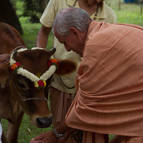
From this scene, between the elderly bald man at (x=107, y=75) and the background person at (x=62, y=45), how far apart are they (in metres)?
0.90

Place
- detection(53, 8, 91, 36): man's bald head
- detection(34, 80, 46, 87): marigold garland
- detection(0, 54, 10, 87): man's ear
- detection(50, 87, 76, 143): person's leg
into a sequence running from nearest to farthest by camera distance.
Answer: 1. detection(53, 8, 91, 36): man's bald head
2. detection(34, 80, 46, 87): marigold garland
3. detection(0, 54, 10, 87): man's ear
4. detection(50, 87, 76, 143): person's leg

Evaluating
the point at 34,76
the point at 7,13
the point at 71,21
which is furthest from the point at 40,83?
the point at 7,13

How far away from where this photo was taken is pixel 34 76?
3545mm

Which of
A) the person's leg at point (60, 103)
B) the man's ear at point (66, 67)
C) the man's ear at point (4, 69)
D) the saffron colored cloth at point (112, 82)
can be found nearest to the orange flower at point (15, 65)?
the man's ear at point (4, 69)

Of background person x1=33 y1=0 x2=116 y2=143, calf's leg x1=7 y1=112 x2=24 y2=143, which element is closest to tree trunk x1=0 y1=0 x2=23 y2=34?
calf's leg x1=7 y1=112 x2=24 y2=143

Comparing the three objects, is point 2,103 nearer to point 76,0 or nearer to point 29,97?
point 29,97

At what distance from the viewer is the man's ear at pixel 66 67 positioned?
373 centimetres

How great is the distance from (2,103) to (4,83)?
1.26 feet

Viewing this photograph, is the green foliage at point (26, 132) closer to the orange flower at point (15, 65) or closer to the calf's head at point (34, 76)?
the calf's head at point (34, 76)

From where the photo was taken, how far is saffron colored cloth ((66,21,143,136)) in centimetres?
266

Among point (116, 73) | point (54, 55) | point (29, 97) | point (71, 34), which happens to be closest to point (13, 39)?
point (54, 55)

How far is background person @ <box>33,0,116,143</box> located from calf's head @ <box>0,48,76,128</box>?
0.11 metres

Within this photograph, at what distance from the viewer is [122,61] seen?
8.75 ft

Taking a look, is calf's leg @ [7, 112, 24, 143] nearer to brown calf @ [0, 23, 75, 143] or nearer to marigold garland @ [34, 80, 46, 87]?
brown calf @ [0, 23, 75, 143]
